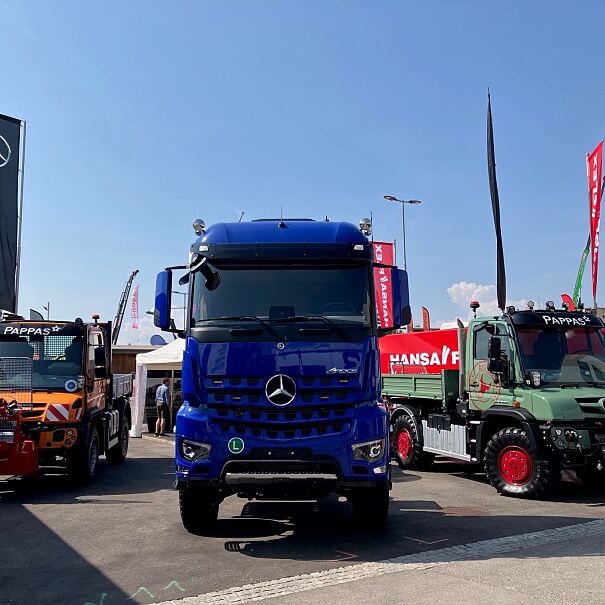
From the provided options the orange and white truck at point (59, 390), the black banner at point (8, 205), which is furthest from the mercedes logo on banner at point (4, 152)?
the orange and white truck at point (59, 390)

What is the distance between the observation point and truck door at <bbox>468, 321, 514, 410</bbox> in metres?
9.78

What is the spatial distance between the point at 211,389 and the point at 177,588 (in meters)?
1.80

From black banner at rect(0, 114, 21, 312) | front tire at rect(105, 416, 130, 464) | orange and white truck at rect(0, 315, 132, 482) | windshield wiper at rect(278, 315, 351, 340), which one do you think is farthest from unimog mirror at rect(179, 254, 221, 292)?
black banner at rect(0, 114, 21, 312)

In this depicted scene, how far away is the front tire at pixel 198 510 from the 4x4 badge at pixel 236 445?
2.28ft

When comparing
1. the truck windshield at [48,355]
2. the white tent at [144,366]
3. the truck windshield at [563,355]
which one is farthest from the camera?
the white tent at [144,366]

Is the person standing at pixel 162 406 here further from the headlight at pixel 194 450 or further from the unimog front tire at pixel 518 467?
the headlight at pixel 194 450

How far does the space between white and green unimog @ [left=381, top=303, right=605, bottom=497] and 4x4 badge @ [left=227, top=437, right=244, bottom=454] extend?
4701mm

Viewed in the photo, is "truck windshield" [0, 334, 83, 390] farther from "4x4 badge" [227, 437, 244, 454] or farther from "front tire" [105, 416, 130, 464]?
"4x4 badge" [227, 437, 244, 454]

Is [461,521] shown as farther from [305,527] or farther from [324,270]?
[324,270]

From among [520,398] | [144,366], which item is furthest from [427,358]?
[144,366]

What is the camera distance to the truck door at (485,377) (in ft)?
32.1

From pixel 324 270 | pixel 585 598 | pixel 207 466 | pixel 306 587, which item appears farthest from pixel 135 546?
pixel 585 598

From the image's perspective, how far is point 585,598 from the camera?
480 cm

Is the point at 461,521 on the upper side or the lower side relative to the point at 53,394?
lower
